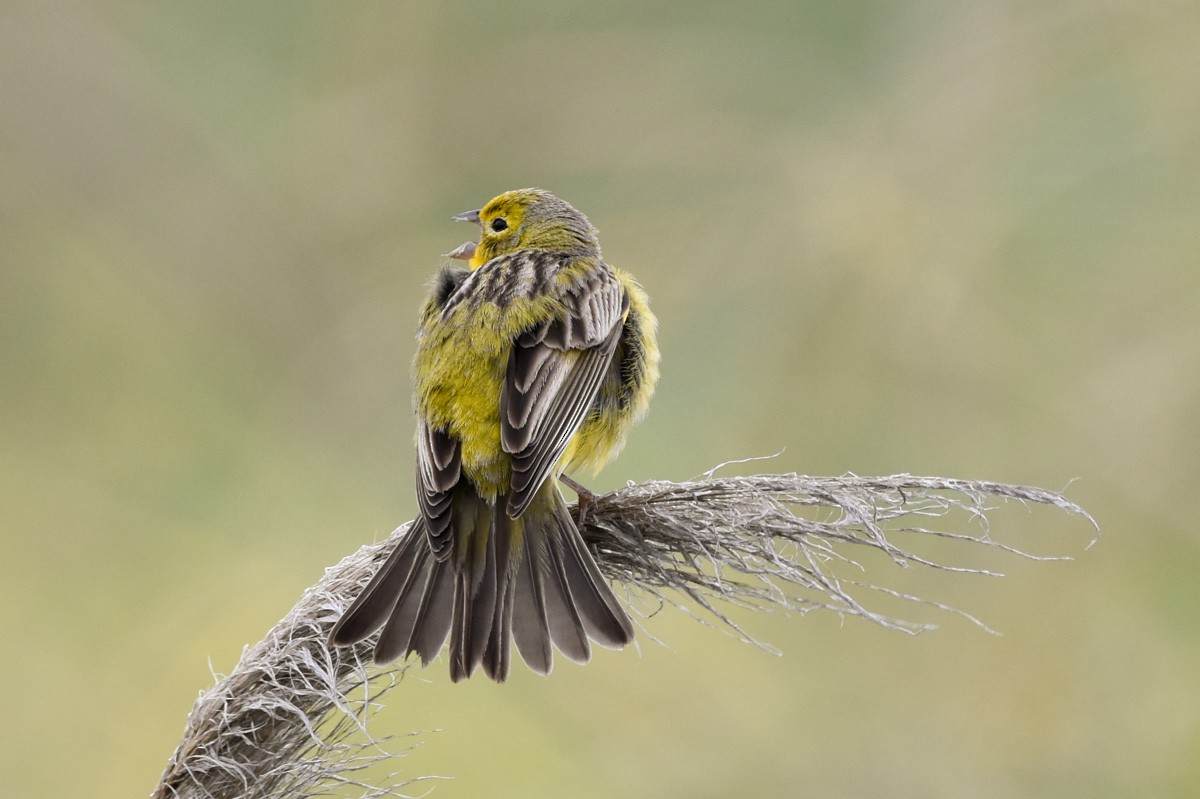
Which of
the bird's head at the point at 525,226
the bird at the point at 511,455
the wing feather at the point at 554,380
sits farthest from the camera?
the bird's head at the point at 525,226

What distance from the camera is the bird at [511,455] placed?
110 inches

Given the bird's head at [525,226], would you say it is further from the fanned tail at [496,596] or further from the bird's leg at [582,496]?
the fanned tail at [496,596]

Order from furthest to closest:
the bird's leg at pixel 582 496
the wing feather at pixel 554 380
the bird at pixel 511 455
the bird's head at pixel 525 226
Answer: the bird's head at pixel 525 226
the wing feather at pixel 554 380
the bird's leg at pixel 582 496
the bird at pixel 511 455

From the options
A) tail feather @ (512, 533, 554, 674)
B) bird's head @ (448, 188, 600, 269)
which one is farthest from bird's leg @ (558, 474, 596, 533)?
bird's head @ (448, 188, 600, 269)

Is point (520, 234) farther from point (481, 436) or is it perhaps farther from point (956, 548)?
point (956, 548)

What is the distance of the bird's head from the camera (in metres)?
4.71

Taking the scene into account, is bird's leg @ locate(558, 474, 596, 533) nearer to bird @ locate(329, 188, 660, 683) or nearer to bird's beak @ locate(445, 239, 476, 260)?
bird @ locate(329, 188, 660, 683)

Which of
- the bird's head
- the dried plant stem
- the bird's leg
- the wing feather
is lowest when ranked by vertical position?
the dried plant stem

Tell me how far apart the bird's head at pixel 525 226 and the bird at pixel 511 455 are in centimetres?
45

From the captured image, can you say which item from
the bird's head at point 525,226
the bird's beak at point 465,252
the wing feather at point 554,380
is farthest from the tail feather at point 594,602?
the bird's beak at point 465,252

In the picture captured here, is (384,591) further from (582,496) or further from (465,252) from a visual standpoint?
(465,252)

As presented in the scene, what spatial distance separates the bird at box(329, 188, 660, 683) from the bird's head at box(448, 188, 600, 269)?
0.45m

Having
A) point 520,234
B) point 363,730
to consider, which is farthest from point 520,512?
point 520,234

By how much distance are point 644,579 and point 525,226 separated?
7.59 ft
